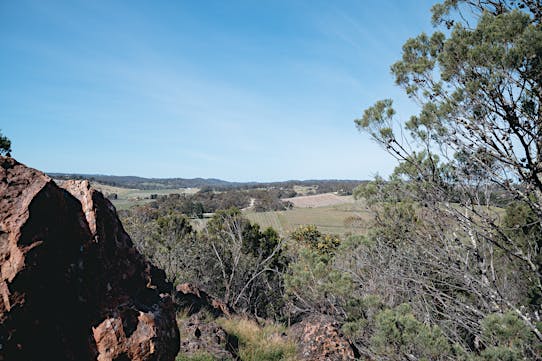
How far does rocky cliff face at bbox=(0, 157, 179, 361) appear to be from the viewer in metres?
2.36

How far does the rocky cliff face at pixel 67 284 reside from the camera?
7.73ft

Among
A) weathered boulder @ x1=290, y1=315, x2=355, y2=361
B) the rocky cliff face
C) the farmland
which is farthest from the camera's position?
the farmland

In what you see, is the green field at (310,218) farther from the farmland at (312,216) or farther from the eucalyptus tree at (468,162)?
the eucalyptus tree at (468,162)

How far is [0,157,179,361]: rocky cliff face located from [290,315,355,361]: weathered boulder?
2666mm

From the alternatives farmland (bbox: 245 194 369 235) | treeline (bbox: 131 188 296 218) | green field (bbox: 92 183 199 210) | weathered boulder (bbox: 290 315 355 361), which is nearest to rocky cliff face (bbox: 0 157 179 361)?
weathered boulder (bbox: 290 315 355 361)

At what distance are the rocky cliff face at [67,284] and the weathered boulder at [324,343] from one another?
8.75 ft

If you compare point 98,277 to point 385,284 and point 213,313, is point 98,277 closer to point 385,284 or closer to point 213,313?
point 385,284

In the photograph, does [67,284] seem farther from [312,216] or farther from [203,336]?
[312,216]

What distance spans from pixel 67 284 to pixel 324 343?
3899mm

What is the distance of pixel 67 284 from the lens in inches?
105

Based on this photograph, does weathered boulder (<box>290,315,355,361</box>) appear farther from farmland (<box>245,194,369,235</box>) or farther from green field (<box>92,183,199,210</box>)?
Result: farmland (<box>245,194,369,235</box>)

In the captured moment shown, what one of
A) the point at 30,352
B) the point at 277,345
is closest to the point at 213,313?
the point at 277,345

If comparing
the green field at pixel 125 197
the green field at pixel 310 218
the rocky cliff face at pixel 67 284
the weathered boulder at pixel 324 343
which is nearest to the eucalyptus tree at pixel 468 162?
the weathered boulder at pixel 324 343

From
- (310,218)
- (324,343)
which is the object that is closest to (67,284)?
(324,343)
